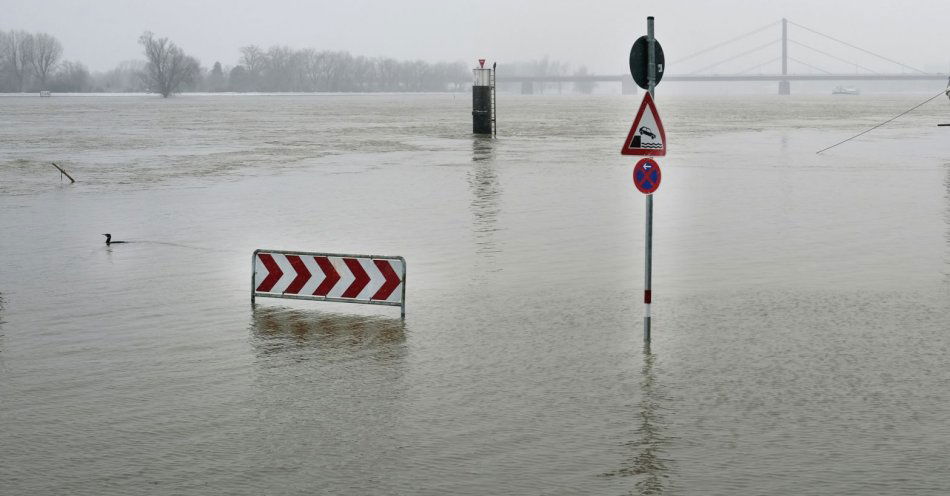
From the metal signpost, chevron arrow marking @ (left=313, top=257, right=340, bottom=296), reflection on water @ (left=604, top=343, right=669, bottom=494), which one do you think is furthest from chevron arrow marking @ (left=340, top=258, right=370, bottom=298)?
reflection on water @ (left=604, top=343, right=669, bottom=494)

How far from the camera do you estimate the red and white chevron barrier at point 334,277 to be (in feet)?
37.0

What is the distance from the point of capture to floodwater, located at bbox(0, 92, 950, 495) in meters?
6.82

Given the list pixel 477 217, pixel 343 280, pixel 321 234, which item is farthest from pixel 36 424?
pixel 477 217

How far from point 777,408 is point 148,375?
4650 mm

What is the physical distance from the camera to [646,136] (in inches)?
396

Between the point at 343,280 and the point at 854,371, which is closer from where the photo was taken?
the point at 854,371

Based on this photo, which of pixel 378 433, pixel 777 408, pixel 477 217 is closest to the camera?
pixel 378 433

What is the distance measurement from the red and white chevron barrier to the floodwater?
0.76 ft

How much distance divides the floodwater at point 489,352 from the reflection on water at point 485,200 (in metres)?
0.14

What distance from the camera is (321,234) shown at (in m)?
17.6

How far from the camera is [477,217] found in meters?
19.9

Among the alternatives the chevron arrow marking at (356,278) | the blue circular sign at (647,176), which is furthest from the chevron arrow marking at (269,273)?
the blue circular sign at (647,176)

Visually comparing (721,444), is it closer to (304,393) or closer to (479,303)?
(304,393)

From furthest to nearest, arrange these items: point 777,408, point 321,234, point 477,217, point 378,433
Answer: point 477,217
point 321,234
point 777,408
point 378,433
